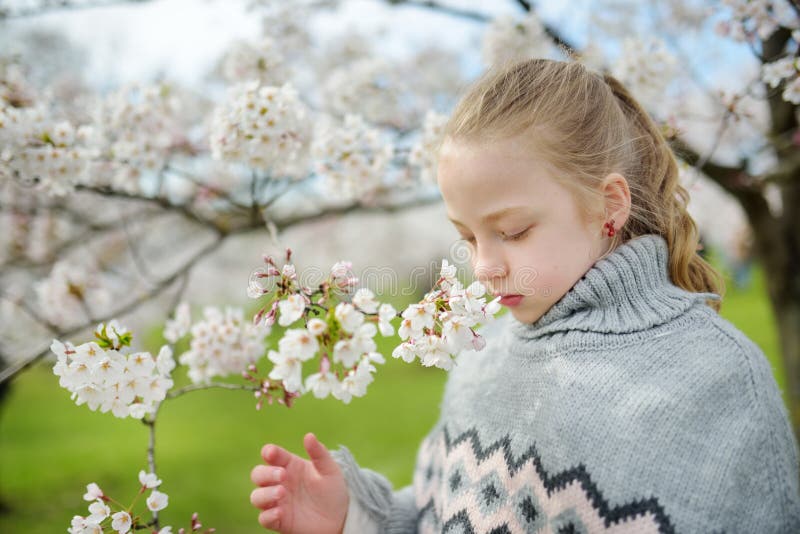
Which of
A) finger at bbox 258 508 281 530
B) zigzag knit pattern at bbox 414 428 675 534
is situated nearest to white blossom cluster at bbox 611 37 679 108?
zigzag knit pattern at bbox 414 428 675 534

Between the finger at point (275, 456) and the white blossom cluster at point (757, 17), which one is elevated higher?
the white blossom cluster at point (757, 17)

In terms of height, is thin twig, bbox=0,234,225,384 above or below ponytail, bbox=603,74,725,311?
below

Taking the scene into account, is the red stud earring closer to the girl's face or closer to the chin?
the girl's face

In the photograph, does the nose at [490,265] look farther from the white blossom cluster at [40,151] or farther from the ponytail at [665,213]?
the white blossom cluster at [40,151]

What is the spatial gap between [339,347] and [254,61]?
195 centimetres

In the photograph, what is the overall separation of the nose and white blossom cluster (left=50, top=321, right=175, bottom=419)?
594mm

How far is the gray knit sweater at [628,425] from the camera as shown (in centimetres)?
102

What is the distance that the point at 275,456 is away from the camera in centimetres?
123

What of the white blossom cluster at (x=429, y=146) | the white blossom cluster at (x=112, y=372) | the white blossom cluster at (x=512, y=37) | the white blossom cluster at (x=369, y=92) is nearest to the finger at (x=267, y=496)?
the white blossom cluster at (x=112, y=372)

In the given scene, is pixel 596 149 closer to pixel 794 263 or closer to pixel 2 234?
pixel 794 263

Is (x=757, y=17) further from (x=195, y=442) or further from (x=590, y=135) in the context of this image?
(x=195, y=442)

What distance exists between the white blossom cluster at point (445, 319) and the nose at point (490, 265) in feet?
0.52

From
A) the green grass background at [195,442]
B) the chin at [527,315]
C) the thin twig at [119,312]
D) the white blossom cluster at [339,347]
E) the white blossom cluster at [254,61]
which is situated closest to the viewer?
the white blossom cluster at [339,347]

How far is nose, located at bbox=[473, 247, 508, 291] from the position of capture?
3.74ft
